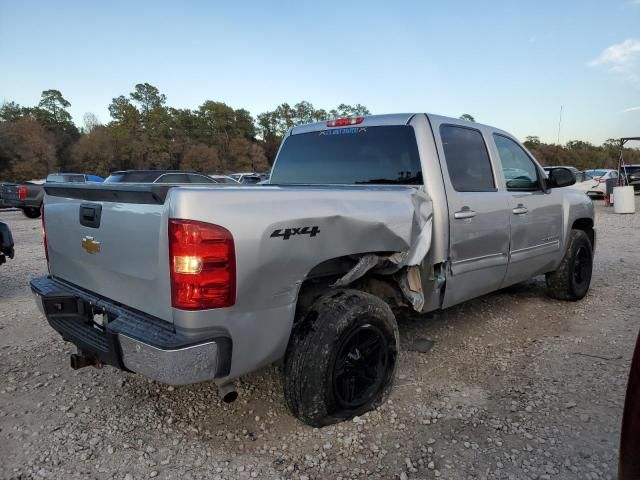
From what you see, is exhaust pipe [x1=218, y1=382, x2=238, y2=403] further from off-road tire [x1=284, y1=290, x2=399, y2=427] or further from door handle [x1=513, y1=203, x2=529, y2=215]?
door handle [x1=513, y1=203, x2=529, y2=215]

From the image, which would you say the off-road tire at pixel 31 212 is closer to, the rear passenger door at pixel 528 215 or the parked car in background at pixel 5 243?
the parked car in background at pixel 5 243

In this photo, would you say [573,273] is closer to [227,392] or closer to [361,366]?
[361,366]

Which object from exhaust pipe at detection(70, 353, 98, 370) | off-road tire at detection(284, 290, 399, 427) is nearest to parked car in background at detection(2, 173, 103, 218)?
exhaust pipe at detection(70, 353, 98, 370)

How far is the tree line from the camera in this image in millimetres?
46500

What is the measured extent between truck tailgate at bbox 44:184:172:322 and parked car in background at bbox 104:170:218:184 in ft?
36.0

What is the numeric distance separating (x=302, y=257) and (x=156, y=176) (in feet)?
44.7

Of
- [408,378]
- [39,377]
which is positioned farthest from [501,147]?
[39,377]

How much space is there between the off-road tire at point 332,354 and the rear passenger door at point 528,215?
6.23 feet

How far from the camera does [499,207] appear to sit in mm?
3869

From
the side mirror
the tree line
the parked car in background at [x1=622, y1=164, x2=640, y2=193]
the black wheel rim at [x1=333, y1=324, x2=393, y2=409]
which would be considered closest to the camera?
the black wheel rim at [x1=333, y1=324, x2=393, y2=409]

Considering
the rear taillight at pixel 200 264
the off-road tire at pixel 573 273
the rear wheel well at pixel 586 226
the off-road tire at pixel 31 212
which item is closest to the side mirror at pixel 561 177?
the off-road tire at pixel 573 273

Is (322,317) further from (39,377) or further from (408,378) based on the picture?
(39,377)

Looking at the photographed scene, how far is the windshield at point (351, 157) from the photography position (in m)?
3.43

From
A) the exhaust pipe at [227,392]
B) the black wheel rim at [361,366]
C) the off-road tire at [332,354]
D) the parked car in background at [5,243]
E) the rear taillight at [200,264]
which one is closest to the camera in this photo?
the rear taillight at [200,264]
